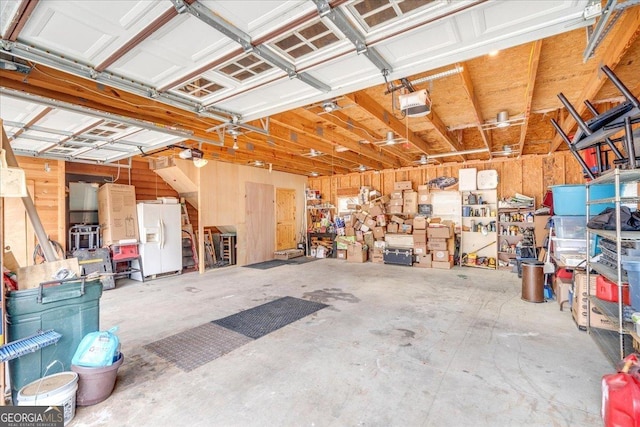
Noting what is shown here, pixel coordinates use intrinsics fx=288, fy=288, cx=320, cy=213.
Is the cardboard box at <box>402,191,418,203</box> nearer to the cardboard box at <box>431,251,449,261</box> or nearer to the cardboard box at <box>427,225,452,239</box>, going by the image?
the cardboard box at <box>427,225,452,239</box>

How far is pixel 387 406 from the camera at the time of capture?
6.56 feet

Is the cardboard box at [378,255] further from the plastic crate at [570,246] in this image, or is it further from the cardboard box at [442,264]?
the plastic crate at [570,246]

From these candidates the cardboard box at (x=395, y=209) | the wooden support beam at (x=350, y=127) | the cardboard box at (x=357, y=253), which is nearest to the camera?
the wooden support beam at (x=350, y=127)

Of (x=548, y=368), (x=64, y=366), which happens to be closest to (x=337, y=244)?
(x=548, y=368)

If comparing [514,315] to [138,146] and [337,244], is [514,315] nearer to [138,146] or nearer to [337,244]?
[337,244]

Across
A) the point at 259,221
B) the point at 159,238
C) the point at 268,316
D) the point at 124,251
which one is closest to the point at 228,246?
the point at 259,221

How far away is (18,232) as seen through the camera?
201 inches

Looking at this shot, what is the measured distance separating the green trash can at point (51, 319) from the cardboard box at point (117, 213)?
12.7ft

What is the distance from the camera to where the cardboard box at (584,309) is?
10.1 feet

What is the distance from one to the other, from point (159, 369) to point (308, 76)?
2.80m

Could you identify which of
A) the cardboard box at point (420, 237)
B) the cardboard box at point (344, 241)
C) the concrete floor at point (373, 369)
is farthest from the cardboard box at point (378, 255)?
the concrete floor at point (373, 369)

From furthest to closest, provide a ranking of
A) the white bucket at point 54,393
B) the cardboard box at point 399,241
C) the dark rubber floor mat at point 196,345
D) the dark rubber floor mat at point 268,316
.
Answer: the cardboard box at point 399,241 < the dark rubber floor mat at point 268,316 < the dark rubber floor mat at point 196,345 < the white bucket at point 54,393

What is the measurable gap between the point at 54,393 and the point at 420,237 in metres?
6.89

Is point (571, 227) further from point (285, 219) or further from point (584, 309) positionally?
point (285, 219)
